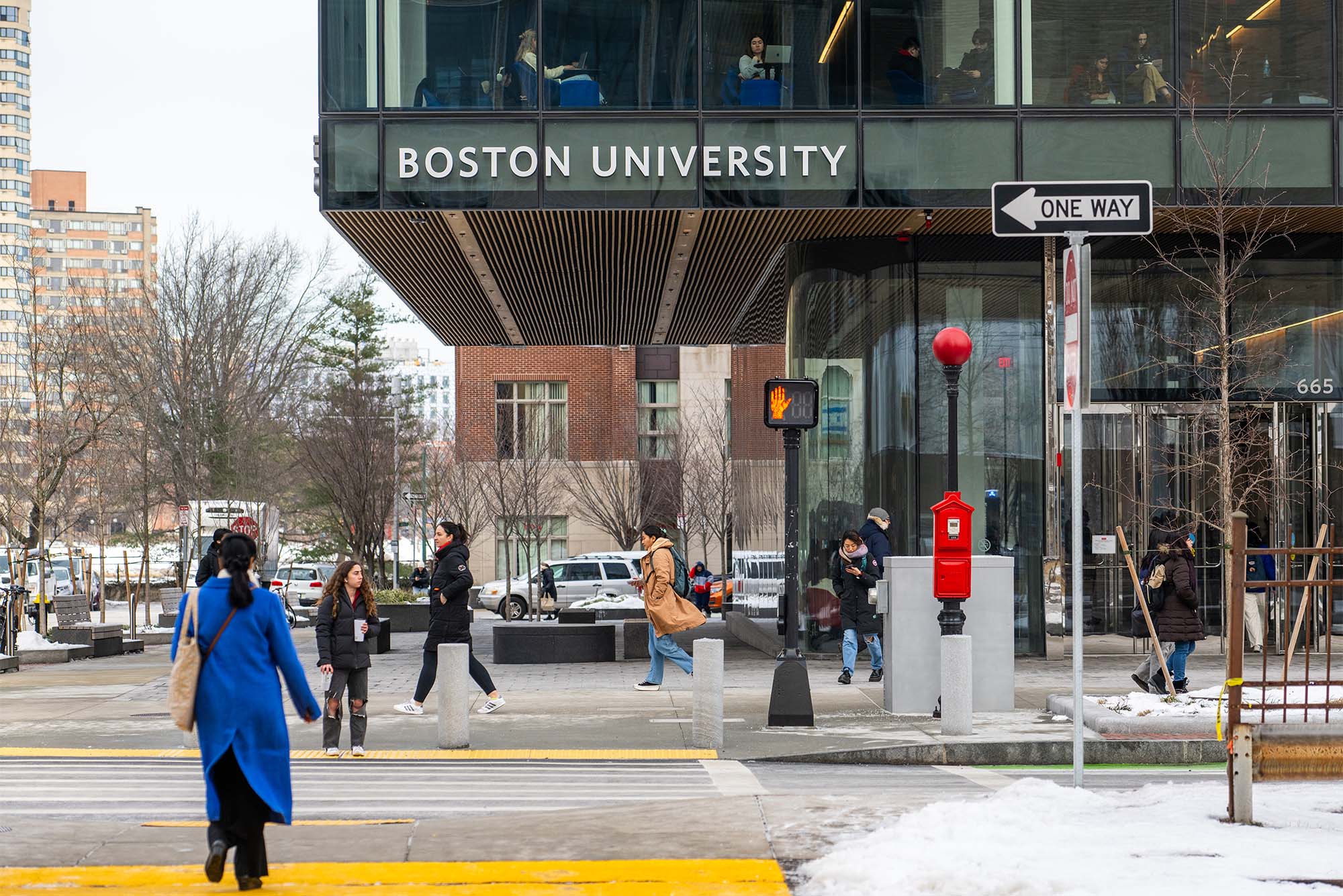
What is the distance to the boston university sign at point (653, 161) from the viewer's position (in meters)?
18.2

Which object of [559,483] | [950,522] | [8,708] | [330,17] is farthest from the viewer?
[559,483]

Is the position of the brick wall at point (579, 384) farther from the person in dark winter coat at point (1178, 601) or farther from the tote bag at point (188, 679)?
the tote bag at point (188, 679)

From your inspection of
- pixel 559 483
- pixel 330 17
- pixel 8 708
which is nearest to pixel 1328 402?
pixel 330 17

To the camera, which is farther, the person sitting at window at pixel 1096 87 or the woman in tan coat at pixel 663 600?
the person sitting at window at pixel 1096 87

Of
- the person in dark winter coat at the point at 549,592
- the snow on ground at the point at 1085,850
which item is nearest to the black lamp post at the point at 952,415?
the snow on ground at the point at 1085,850

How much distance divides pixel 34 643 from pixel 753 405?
15196 millimetres

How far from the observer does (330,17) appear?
1841 centimetres

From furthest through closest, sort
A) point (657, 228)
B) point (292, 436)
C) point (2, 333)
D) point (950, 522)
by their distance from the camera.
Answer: point (2, 333) → point (292, 436) → point (657, 228) → point (950, 522)

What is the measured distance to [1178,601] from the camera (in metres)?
14.2

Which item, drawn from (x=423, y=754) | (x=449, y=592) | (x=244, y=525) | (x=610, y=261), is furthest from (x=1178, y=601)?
(x=244, y=525)

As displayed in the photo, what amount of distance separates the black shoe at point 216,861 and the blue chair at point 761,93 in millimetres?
13629

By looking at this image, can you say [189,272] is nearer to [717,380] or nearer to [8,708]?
[8,708]

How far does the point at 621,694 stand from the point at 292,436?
29.1m

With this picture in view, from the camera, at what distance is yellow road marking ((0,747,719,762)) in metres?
11.8
